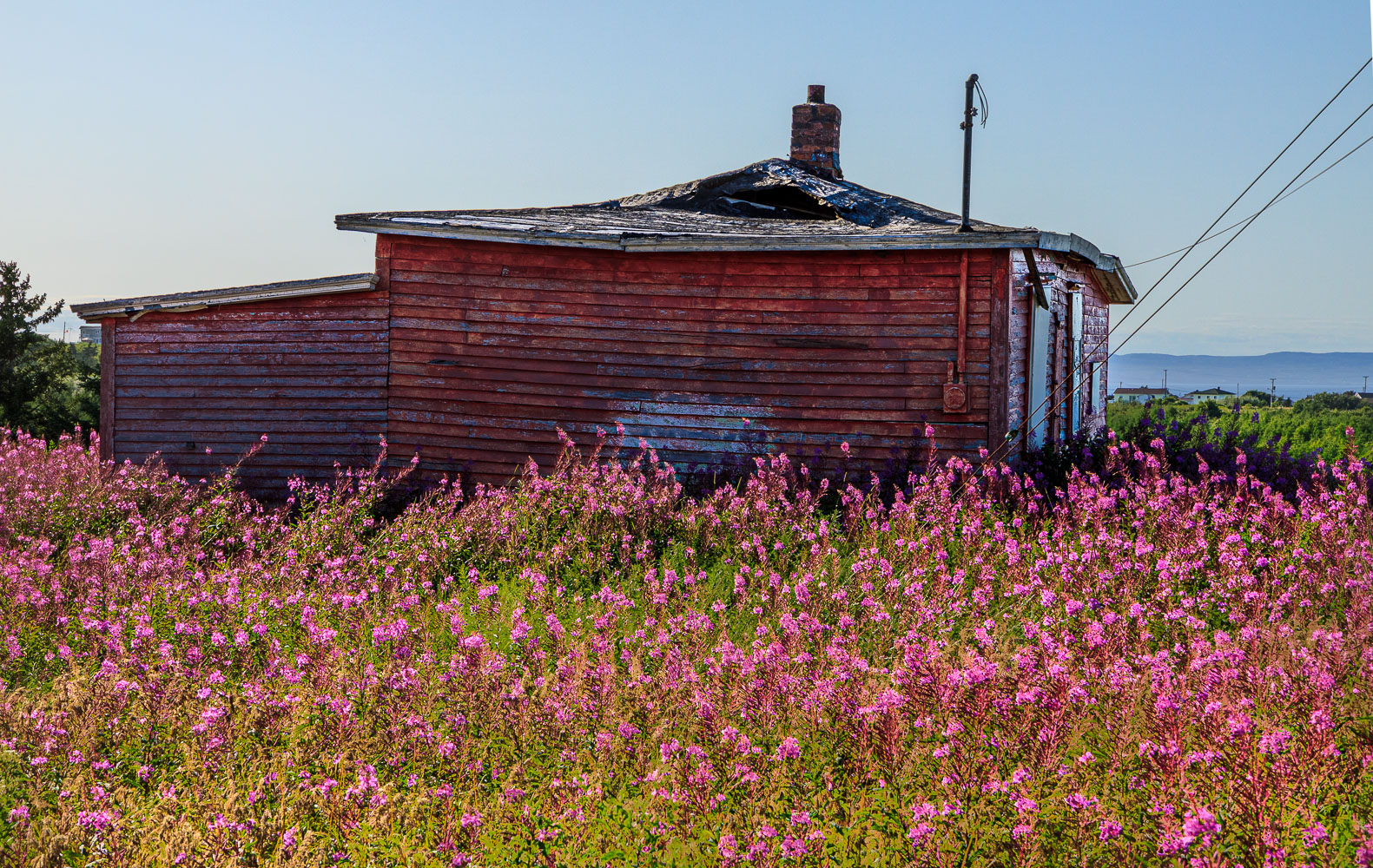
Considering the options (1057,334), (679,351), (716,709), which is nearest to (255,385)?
(679,351)

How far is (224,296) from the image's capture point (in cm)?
1275

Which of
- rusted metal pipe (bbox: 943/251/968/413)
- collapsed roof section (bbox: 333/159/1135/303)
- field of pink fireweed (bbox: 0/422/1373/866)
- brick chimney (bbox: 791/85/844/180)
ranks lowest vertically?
field of pink fireweed (bbox: 0/422/1373/866)

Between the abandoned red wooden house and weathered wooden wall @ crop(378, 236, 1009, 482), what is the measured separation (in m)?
0.02

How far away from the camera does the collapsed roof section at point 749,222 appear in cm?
1142

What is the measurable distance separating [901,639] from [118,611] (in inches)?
165

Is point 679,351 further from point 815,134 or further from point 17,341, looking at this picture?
point 17,341

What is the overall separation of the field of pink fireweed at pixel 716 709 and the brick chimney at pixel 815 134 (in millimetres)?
12373

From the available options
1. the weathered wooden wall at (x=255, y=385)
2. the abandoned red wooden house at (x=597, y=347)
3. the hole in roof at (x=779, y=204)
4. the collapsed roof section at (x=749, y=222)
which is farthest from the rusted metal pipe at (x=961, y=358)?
the weathered wooden wall at (x=255, y=385)

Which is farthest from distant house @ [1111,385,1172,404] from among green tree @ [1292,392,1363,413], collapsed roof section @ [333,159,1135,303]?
collapsed roof section @ [333,159,1135,303]

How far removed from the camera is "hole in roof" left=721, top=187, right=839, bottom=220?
52.0 ft

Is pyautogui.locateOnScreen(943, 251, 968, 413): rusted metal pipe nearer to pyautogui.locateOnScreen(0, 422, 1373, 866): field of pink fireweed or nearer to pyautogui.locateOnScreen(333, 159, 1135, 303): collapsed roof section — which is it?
pyautogui.locateOnScreen(333, 159, 1135, 303): collapsed roof section

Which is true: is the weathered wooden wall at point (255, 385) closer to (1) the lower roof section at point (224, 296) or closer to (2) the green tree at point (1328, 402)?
(1) the lower roof section at point (224, 296)

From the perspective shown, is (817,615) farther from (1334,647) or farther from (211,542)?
(211,542)

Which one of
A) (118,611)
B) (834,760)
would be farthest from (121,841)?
(118,611)
